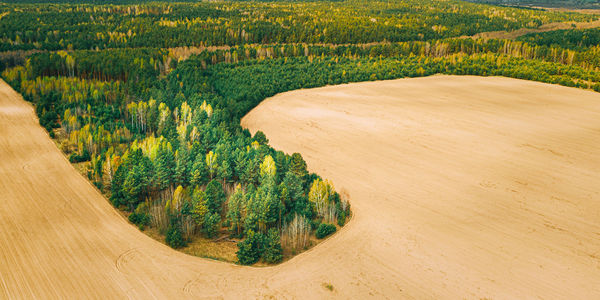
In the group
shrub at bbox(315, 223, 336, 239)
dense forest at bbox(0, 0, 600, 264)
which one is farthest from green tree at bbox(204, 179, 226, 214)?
shrub at bbox(315, 223, 336, 239)

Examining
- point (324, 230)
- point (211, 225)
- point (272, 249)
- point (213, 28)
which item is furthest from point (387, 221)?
point (213, 28)

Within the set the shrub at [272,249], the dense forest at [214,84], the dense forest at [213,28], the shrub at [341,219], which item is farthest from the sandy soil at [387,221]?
the dense forest at [213,28]

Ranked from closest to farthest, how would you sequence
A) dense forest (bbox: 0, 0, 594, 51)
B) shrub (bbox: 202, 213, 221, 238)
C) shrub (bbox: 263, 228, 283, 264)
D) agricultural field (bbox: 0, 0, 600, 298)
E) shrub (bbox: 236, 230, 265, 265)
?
agricultural field (bbox: 0, 0, 600, 298), shrub (bbox: 236, 230, 265, 265), shrub (bbox: 263, 228, 283, 264), shrub (bbox: 202, 213, 221, 238), dense forest (bbox: 0, 0, 594, 51)

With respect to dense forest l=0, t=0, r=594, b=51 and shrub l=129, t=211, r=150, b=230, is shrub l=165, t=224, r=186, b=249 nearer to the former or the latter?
shrub l=129, t=211, r=150, b=230

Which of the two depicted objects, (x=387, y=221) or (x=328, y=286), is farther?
(x=387, y=221)

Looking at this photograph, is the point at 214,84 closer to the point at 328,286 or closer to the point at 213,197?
the point at 213,197

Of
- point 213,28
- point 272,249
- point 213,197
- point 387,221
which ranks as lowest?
point 387,221
